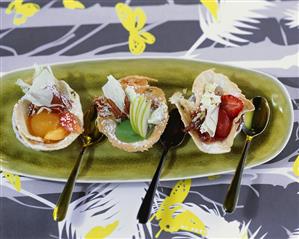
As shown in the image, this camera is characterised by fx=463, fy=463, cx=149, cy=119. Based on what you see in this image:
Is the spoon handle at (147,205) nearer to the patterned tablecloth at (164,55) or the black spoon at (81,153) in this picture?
the patterned tablecloth at (164,55)

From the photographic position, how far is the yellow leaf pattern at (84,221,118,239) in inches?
44.1

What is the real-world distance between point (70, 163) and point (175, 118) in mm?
288

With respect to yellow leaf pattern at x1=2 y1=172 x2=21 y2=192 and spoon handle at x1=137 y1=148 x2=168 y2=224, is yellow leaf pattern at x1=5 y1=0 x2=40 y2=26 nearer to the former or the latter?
yellow leaf pattern at x1=2 y1=172 x2=21 y2=192

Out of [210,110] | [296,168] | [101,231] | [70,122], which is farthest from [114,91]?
[296,168]

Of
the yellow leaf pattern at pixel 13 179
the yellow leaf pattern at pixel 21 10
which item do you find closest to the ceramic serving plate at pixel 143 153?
the yellow leaf pattern at pixel 13 179

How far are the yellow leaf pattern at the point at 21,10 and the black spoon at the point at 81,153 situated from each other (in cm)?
36

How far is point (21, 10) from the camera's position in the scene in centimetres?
134

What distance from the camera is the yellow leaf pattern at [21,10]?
52.4 inches

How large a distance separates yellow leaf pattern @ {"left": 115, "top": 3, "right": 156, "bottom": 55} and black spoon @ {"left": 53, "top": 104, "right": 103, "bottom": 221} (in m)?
0.23

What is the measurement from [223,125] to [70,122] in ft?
1.24

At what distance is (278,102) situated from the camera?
1.19m

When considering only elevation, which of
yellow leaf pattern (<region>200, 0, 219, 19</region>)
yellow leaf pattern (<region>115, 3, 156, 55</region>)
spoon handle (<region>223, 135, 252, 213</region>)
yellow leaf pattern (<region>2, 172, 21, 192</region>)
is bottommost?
yellow leaf pattern (<region>2, 172, 21, 192</region>)

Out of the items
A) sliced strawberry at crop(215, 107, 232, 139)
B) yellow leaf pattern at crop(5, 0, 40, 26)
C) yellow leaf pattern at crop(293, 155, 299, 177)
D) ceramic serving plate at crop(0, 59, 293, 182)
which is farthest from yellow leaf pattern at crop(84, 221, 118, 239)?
yellow leaf pattern at crop(5, 0, 40, 26)

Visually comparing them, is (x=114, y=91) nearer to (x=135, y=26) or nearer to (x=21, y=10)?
(x=135, y=26)
